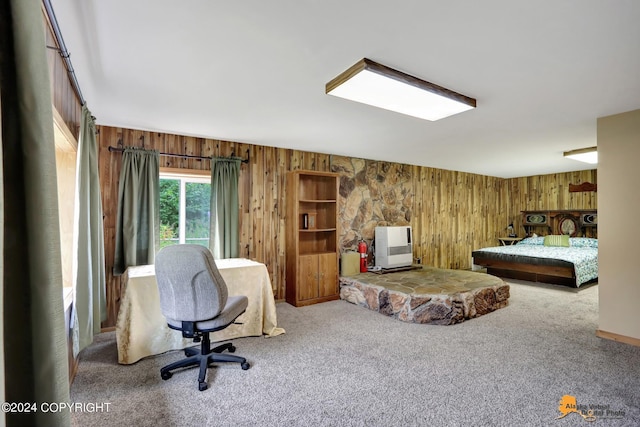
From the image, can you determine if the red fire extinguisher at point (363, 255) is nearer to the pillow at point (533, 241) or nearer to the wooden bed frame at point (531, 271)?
the wooden bed frame at point (531, 271)

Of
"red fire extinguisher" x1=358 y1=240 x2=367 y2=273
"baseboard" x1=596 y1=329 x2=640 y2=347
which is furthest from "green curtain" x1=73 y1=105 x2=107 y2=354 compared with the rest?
"baseboard" x1=596 y1=329 x2=640 y2=347

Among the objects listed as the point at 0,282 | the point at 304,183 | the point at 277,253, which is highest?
the point at 304,183

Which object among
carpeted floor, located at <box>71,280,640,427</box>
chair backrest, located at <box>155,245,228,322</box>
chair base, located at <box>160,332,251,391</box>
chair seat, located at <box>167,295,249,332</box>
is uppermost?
chair backrest, located at <box>155,245,228,322</box>

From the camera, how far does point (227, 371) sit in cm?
268

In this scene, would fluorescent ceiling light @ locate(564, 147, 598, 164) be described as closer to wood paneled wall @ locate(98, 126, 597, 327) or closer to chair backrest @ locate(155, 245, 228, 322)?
wood paneled wall @ locate(98, 126, 597, 327)

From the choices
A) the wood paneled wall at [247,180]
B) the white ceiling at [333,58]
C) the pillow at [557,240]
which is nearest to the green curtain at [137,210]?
the wood paneled wall at [247,180]

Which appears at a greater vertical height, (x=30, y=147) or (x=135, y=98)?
(x=135, y=98)

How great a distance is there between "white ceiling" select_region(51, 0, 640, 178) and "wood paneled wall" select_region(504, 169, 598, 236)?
423cm

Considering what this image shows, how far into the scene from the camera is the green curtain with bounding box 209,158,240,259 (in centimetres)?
418

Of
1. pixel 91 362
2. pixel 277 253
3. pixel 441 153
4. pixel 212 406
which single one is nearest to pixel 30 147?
pixel 212 406

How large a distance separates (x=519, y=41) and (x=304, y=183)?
11.6 feet

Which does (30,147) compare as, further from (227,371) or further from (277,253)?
(277,253)

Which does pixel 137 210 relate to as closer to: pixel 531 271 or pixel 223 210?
pixel 223 210

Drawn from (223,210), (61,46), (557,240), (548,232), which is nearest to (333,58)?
(61,46)
